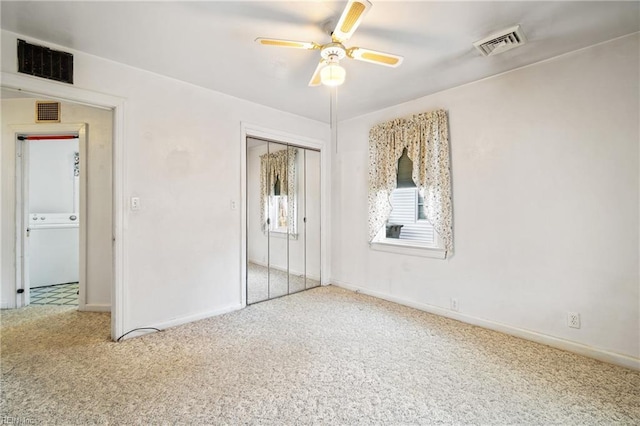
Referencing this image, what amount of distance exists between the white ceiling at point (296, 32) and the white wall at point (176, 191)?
0.80 ft

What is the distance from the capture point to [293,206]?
13.8 feet

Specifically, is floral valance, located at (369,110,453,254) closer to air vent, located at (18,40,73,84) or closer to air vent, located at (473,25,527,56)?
air vent, located at (473,25,527,56)

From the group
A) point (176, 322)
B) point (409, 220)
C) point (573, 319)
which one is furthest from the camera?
point (409, 220)

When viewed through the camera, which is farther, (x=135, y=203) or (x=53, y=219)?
(x=53, y=219)

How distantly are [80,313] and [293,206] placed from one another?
284cm

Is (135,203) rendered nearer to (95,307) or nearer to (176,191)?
(176,191)

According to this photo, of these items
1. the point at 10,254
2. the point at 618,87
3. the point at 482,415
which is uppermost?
the point at 618,87

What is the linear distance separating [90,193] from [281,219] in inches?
91.1

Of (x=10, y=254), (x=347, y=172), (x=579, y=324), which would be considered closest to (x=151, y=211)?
(x=10, y=254)

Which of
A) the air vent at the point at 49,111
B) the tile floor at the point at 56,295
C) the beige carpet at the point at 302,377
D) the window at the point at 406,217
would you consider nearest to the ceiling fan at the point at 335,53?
the window at the point at 406,217

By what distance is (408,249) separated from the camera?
360cm

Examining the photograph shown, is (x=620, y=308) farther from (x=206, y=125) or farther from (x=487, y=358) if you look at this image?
(x=206, y=125)

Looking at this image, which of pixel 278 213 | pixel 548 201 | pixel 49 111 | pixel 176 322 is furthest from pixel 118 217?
pixel 548 201

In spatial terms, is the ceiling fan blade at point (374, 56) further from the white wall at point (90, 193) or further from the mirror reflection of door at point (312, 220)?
the white wall at point (90, 193)
